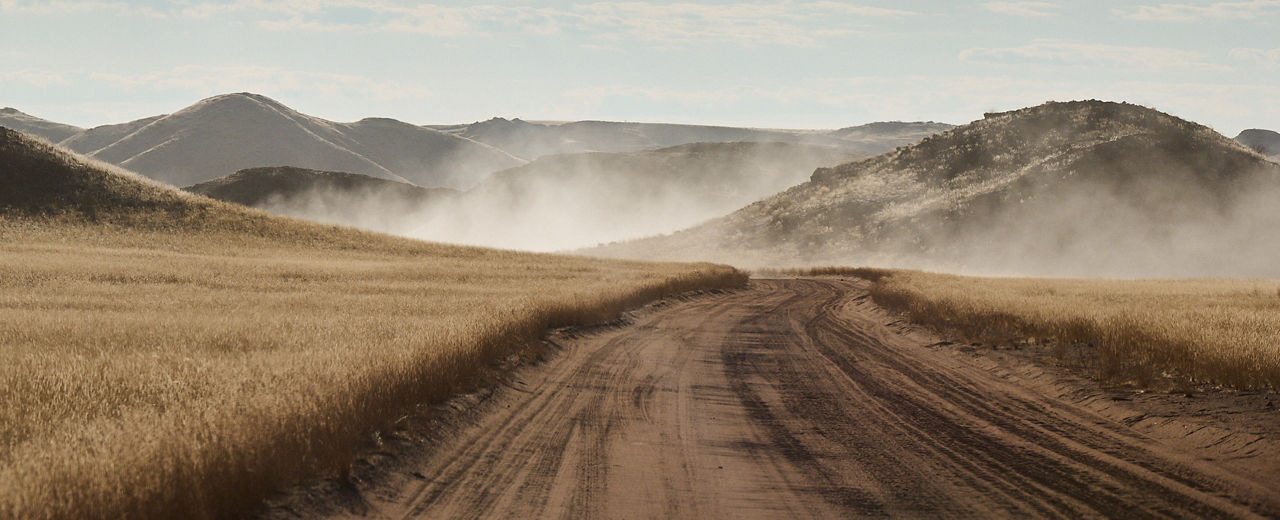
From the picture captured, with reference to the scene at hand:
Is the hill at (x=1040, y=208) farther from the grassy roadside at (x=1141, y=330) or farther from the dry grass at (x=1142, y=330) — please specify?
the dry grass at (x=1142, y=330)

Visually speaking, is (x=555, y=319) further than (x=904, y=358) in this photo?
Yes

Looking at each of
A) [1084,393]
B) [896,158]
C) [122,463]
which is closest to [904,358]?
[1084,393]

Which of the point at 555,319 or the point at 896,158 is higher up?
the point at 896,158

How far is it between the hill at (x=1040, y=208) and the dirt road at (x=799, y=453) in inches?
3769

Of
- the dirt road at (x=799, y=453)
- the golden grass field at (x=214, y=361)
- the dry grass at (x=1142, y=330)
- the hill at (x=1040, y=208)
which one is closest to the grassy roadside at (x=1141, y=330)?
the dry grass at (x=1142, y=330)

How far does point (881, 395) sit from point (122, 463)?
1061cm

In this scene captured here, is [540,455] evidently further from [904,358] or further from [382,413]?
[904,358]

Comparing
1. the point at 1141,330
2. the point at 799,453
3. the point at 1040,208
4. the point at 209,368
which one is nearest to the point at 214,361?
the point at 209,368

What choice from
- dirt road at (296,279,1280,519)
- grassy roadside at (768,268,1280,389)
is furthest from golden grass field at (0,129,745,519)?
grassy roadside at (768,268,1280,389)

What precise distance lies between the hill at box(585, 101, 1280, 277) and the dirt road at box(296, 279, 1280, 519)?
314 ft

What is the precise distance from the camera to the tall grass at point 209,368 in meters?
6.78

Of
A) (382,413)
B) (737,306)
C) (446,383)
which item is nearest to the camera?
(382,413)

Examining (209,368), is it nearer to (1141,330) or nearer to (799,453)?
(799,453)

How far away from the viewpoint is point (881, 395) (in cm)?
1407
